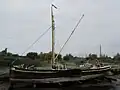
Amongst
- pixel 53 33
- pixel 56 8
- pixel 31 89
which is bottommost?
pixel 31 89

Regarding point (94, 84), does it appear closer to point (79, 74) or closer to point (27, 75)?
point (79, 74)

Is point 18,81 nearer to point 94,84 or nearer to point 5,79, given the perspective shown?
point 5,79

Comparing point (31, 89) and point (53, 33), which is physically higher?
point (53, 33)

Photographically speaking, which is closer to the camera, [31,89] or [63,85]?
[31,89]

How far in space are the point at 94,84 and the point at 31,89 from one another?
1174 cm

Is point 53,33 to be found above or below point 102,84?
above

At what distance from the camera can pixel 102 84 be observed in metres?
38.2

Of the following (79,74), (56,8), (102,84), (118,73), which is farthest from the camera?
(118,73)

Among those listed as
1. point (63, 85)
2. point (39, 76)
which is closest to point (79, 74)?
point (63, 85)

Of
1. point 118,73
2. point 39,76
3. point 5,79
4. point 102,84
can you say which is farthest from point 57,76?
point 118,73

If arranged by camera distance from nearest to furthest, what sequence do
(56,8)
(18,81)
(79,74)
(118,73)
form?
(18,81) < (79,74) < (56,8) < (118,73)

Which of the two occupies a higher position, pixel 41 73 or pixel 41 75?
pixel 41 73

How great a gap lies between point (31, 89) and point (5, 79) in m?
5.46

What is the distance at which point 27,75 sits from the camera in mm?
29516
